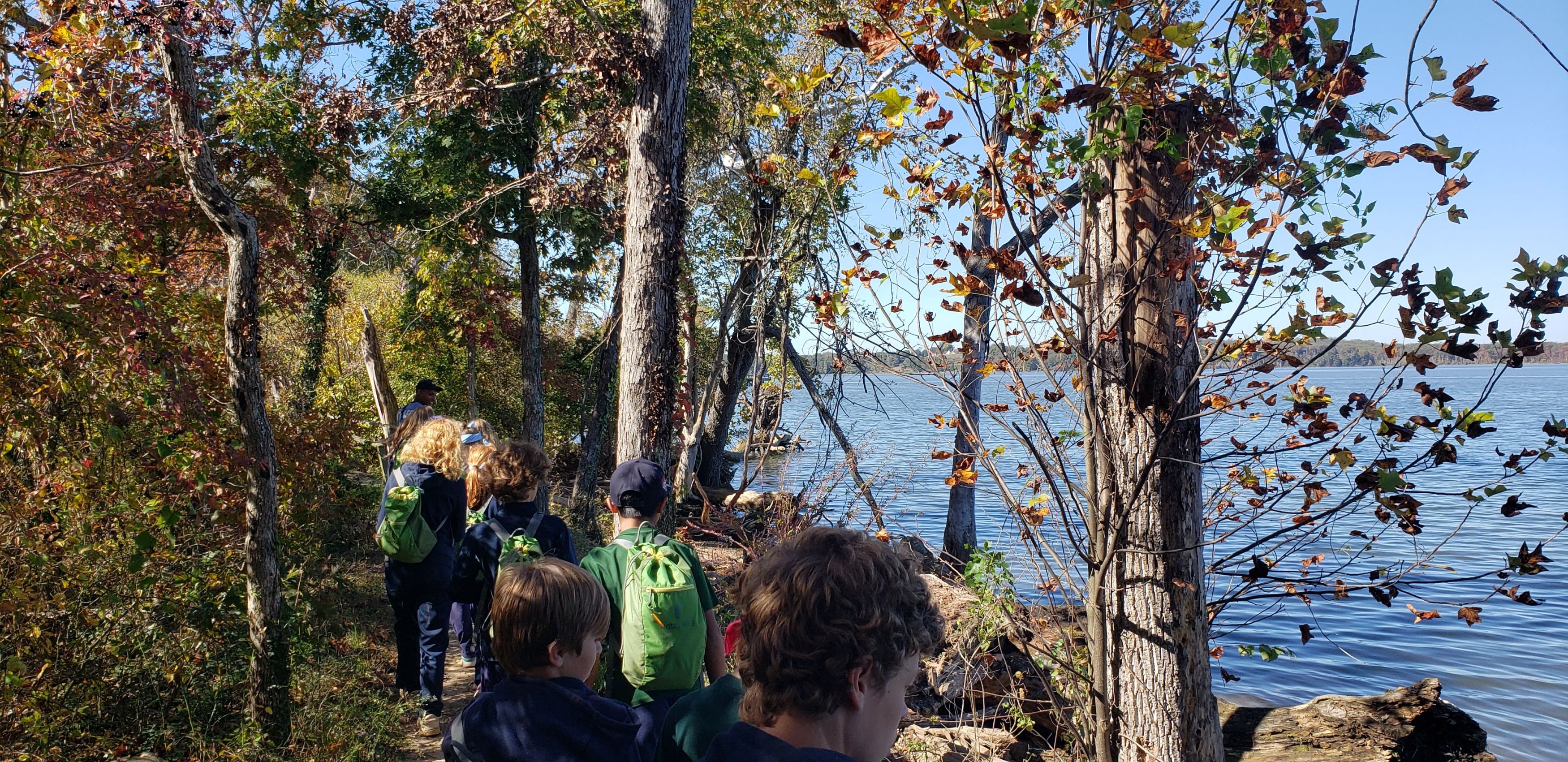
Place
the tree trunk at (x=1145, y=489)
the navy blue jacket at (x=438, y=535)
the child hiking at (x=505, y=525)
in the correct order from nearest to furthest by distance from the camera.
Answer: the tree trunk at (x=1145, y=489) → the child hiking at (x=505, y=525) → the navy blue jacket at (x=438, y=535)

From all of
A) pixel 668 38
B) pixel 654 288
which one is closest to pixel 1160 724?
pixel 654 288

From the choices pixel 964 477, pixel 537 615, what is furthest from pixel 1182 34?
pixel 537 615

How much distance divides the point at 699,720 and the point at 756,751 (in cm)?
58

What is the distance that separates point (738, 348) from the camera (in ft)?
47.0

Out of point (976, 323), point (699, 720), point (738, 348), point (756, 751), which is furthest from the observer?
point (738, 348)

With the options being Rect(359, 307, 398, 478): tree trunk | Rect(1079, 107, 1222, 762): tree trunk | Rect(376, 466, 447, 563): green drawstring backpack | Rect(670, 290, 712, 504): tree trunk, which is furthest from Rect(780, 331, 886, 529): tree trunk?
Rect(359, 307, 398, 478): tree trunk

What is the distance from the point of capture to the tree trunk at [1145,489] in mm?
3486

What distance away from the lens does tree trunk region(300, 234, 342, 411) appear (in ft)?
37.2

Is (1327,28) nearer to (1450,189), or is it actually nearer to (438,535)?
(1450,189)

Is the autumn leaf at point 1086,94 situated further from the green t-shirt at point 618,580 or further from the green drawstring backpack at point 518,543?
the green drawstring backpack at point 518,543

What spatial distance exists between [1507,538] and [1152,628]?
58.7ft

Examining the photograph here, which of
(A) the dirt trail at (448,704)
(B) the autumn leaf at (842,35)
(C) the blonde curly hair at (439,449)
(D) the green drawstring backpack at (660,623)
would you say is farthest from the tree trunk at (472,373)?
(B) the autumn leaf at (842,35)

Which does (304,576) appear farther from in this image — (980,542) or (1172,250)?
(980,542)

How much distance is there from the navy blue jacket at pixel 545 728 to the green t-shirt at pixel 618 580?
30.0 inches
